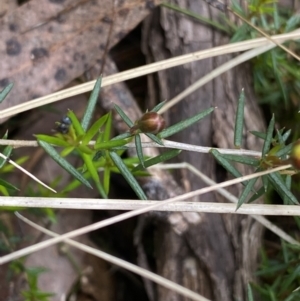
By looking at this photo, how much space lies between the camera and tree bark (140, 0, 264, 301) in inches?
58.2

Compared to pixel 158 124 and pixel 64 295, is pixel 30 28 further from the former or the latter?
pixel 64 295

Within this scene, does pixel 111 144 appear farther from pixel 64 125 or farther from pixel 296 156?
pixel 296 156

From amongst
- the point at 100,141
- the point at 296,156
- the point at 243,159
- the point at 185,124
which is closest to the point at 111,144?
the point at 100,141

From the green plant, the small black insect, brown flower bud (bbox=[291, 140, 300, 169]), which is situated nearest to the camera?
brown flower bud (bbox=[291, 140, 300, 169])

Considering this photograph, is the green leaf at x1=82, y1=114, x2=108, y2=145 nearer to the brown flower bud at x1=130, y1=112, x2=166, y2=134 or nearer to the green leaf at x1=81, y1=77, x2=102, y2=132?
the green leaf at x1=81, y1=77, x2=102, y2=132

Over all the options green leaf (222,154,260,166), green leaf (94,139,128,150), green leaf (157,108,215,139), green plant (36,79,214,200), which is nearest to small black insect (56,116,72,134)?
green plant (36,79,214,200)

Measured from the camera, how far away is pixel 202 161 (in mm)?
1542

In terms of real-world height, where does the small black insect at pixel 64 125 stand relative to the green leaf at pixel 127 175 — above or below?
above

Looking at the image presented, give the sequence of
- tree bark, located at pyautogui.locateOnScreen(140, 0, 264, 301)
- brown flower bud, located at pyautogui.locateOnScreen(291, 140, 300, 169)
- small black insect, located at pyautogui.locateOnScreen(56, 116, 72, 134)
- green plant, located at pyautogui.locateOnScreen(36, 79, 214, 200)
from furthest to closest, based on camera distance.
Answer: tree bark, located at pyautogui.locateOnScreen(140, 0, 264, 301)
small black insect, located at pyautogui.locateOnScreen(56, 116, 72, 134)
green plant, located at pyautogui.locateOnScreen(36, 79, 214, 200)
brown flower bud, located at pyautogui.locateOnScreen(291, 140, 300, 169)

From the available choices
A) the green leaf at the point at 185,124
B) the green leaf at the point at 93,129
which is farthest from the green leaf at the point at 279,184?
the green leaf at the point at 93,129

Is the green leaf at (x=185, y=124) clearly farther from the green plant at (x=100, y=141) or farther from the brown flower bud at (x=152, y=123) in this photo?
the brown flower bud at (x=152, y=123)

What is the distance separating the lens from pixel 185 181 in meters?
1.53

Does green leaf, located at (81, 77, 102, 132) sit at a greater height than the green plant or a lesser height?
greater

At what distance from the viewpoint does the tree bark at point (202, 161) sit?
1.48m
